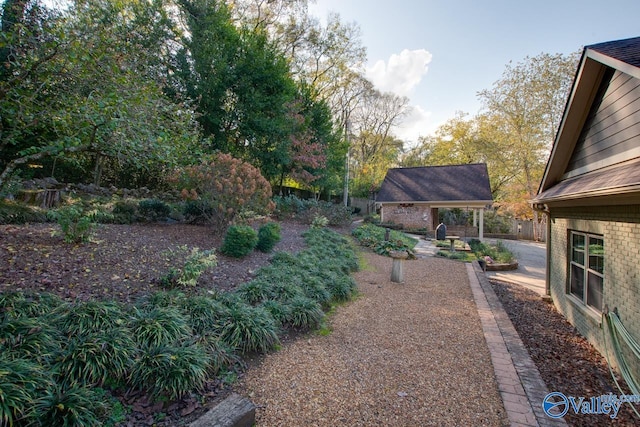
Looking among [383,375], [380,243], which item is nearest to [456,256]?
[380,243]

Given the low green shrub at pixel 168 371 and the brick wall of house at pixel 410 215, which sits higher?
the brick wall of house at pixel 410 215

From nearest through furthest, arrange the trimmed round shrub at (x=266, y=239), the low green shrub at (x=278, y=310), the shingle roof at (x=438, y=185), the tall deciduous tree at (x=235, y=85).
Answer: the low green shrub at (x=278, y=310) → the trimmed round shrub at (x=266, y=239) → the tall deciduous tree at (x=235, y=85) → the shingle roof at (x=438, y=185)

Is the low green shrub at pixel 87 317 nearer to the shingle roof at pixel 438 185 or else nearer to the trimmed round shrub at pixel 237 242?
the trimmed round shrub at pixel 237 242

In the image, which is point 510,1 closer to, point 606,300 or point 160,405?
point 606,300

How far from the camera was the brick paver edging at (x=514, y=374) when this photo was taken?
263cm

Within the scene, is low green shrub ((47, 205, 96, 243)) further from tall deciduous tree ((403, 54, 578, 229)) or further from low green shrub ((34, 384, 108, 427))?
tall deciduous tree ((403, 54, 578, 229))

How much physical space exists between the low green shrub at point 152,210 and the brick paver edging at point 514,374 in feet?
26.0

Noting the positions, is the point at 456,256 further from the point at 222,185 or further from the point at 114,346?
the point at 114,346

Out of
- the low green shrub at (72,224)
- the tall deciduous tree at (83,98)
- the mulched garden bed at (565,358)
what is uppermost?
the tall deciduous tree at (83,98)

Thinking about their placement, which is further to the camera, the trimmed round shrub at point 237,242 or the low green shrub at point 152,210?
the low green shrub at point 152,210

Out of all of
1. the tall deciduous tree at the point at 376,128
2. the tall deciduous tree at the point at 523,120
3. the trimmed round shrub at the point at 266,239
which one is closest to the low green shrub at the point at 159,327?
the trimmed round shrub at the point at 266,239

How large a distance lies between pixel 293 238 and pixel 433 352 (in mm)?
6482

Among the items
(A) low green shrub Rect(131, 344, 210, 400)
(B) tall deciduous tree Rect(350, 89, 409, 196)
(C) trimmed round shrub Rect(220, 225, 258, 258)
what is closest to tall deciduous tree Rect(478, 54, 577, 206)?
(B) tall deciduous tree Rect(350, 89, 409, 196)

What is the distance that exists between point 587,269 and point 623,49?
3.46 m
